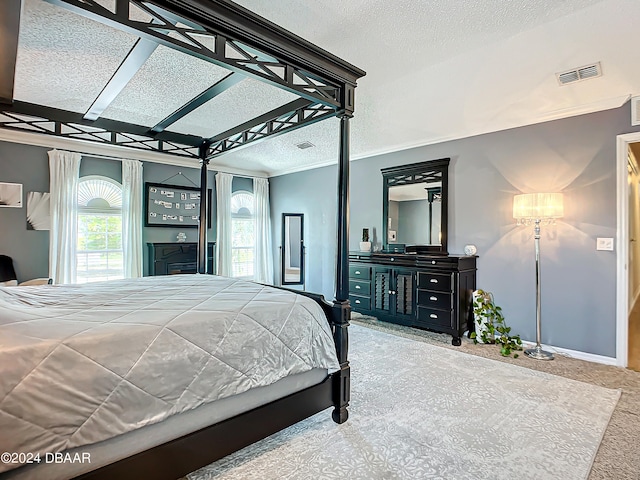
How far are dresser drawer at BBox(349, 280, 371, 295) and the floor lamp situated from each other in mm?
2040

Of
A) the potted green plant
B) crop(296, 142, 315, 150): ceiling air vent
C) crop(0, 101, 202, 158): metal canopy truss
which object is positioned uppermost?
crop(296, 142, 315, 150): ceiling air vent

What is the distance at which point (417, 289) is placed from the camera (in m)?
4.36

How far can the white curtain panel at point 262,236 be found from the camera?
7.07 metres

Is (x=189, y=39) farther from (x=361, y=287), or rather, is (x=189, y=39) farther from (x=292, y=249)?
(x=292, y=249)

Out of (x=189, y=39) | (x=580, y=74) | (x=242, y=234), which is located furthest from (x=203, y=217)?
(x=580, y=74)

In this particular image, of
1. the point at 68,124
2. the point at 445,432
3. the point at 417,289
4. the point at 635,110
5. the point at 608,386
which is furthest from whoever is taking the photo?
the point at 417,289

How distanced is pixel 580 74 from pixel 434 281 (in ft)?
8.24

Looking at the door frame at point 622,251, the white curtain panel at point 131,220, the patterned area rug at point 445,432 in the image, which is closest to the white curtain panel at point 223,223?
the white curtain panel at point 131,220

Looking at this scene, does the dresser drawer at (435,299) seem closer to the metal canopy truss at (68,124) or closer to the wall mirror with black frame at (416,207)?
the wall mirror with black frame at (416,207)

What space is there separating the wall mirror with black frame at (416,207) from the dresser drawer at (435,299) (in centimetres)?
68

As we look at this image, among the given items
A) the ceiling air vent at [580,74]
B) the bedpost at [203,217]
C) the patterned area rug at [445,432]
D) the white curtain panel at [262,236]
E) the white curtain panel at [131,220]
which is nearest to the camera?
the patterned area rug at [445,432]

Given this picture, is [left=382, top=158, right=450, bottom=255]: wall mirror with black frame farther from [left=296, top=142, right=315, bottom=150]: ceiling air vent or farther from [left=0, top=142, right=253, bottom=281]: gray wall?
[left=0, top=142, right=253, bottom=281]: gray wall

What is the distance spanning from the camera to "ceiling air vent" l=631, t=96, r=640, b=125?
3254 mm

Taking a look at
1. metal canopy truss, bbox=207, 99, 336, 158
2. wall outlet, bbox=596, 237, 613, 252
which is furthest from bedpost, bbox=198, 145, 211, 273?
wall outlet, bbox=596, 237, 613, 252
